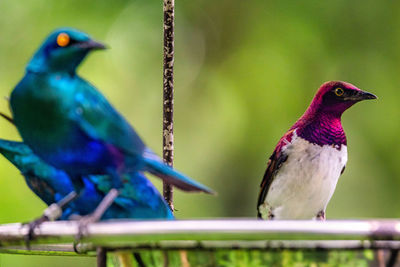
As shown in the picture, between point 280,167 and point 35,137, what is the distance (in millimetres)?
1022

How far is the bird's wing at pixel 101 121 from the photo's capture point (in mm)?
1341

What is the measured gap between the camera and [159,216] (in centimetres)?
151

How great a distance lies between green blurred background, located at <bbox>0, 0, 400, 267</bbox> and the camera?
592 centimetres

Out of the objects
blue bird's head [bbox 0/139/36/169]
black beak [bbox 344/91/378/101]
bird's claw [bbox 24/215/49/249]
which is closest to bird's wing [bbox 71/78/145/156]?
bird's claw [bbox 24/215/49/249]

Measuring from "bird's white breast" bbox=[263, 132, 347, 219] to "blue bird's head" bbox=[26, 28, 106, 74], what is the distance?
908 mm

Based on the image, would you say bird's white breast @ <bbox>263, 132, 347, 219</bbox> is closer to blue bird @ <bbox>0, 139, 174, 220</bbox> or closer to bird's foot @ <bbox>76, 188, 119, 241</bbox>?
blue bird @ <bbox>0, 139, 174, 220</bbox>

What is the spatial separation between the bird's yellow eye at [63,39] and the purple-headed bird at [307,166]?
0.85 m

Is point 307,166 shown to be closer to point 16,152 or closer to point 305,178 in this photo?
point 305,178

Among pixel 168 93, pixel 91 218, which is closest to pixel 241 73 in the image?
pixel 168 93

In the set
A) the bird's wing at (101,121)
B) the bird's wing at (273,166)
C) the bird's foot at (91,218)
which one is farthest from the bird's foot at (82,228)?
the bird's wing at (273,166)

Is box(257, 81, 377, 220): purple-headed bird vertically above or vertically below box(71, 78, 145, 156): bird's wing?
below

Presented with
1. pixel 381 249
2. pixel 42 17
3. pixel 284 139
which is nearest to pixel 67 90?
pixel 381 249

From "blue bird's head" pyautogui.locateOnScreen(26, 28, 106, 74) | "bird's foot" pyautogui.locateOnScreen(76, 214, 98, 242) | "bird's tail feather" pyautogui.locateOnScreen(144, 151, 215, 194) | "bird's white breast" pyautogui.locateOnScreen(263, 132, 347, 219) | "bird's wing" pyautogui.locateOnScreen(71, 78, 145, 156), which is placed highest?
"blue bird's head" pyautogui.locateOnScreen(26, 28, 106, 74)

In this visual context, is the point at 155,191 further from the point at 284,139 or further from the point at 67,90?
the point at 284,139
